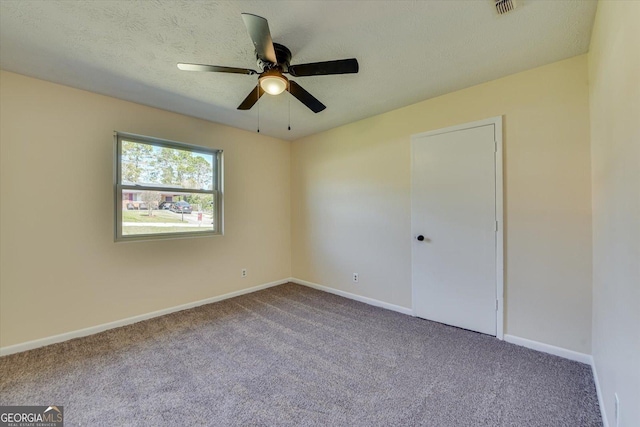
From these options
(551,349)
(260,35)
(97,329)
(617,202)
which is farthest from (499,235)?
(97,329)

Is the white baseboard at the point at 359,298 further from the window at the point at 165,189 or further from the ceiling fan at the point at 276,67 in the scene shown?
the ceiling fan at the point at 276,67

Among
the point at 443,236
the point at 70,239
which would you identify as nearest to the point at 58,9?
the point at 70,239

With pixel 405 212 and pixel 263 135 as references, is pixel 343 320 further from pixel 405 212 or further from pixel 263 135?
pixel 263 135

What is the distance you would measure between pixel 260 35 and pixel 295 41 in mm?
505

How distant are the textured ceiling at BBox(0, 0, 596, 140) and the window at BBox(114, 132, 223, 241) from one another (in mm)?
689

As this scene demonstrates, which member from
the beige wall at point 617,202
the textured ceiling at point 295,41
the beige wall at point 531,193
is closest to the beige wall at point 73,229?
Answer: the textured ceiling at point 295,41

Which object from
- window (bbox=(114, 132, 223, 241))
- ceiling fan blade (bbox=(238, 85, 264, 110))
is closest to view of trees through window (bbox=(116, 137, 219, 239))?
window (bbox=(114, 132, 223, 241))

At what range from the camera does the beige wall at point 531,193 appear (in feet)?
6.97

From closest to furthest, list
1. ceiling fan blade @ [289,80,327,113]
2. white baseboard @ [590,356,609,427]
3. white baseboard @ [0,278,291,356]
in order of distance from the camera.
A: 1. white baseboard @ [590,356,609,427]
2. ceiling fan blade @ [289,80,327,113]
3. white baseboard @ [0,278,291,356]

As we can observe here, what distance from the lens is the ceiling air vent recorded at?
1575 millimetres

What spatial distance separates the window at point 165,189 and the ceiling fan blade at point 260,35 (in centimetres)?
223

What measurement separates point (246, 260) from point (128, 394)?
2.33 metres

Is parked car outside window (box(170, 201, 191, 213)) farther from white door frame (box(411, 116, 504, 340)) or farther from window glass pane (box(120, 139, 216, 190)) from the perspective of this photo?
white door frame (box(411, 116, 504, 340))

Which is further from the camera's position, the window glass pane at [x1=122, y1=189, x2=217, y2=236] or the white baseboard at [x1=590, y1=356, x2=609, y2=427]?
the window glass pane at [x1=122, y1=189, x2=217, y2=236]
